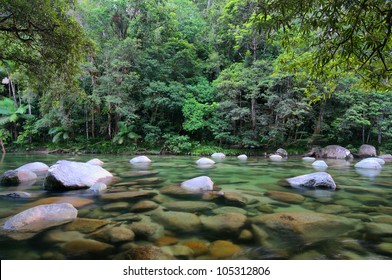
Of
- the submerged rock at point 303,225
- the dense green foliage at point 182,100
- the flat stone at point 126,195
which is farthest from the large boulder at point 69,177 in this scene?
the dense green foliage at point 182,100

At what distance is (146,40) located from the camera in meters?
19.8

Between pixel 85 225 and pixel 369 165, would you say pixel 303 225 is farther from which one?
pixel 369 165

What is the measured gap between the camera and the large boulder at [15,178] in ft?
19.7

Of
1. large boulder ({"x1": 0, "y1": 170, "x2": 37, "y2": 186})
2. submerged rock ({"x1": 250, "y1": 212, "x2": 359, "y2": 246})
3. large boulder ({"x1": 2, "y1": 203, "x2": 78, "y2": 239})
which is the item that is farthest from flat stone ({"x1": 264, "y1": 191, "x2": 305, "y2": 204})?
large boulder ({"x1": 0, "y1": 170, "x2": 37, "y2": 186})

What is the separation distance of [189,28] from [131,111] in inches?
393

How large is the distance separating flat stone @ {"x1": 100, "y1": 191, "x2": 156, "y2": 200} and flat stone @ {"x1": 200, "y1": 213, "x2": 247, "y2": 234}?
1633 millimetres

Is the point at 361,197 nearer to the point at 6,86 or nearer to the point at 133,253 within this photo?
the point at 133,253

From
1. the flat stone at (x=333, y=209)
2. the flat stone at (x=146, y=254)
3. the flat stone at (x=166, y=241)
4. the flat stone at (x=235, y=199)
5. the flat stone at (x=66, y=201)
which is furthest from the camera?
the flat stone at (x=235, y=199)

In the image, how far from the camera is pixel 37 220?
3152 millimetres

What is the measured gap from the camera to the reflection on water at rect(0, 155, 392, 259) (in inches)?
97.1

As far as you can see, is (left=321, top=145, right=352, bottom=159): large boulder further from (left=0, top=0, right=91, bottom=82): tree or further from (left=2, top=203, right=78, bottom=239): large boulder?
(left=2, top=203, right=78, bottom=239): large boulder

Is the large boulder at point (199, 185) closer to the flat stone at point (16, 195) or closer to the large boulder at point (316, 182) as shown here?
the large boulder at point (316, 182)

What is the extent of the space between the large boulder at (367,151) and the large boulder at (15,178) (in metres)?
17.9
